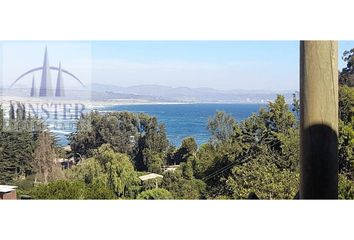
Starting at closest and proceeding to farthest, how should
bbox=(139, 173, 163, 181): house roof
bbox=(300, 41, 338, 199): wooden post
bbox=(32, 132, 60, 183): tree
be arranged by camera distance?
1. bbox=(300, 41, 338, 199): wooden post
2. bbox=(32, 132, 60, 183): tree
3. bbox=(139, 173, 163, 181): house roof

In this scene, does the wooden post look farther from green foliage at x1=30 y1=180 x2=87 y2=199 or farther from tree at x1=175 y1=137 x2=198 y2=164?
tree at x1=175 y1=137 x2=198 y2=164

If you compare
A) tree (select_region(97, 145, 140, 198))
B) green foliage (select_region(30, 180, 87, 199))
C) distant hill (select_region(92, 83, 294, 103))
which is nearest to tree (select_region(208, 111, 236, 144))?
distant hill (select_region(92, 83, 294, 103))

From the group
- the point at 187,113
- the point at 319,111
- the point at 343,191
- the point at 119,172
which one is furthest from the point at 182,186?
the point at 319,111

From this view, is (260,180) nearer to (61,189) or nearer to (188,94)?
(188,94)

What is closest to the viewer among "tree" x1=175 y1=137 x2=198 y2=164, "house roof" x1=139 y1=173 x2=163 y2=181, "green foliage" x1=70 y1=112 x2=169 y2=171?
"green foliage" x1=70 y1=112 x2=169 y2=171
